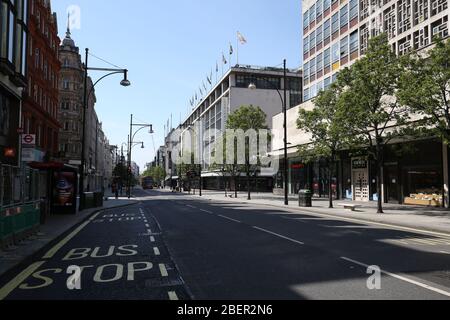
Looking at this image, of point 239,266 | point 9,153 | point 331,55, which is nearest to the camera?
point 239,266

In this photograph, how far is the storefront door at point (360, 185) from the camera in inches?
1387

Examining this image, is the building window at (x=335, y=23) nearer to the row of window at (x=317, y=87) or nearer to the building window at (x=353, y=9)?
the building window at (x=353, y=9)

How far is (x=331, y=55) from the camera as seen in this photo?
4528 cm

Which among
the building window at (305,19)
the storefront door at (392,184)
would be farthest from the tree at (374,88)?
the building window at (305,19)

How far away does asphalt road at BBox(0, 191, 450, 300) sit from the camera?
6.66 meters

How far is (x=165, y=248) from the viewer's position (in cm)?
1127

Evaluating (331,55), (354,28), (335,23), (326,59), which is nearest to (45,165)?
(354,28)

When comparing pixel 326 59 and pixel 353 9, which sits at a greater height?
pixel 353 9

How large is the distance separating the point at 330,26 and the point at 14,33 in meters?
33.4

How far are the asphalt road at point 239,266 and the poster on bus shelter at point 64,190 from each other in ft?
28.4

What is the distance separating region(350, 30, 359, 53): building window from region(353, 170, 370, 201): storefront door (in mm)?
12194

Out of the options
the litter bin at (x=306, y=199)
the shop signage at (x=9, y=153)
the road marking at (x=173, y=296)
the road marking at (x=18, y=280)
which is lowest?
the road marking at (x=18, y=280)

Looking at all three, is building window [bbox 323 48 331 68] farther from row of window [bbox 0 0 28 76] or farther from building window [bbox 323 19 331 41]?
row of window [bbox 0 0 28 76]

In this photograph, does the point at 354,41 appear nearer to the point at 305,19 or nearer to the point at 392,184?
the point at 305,19
